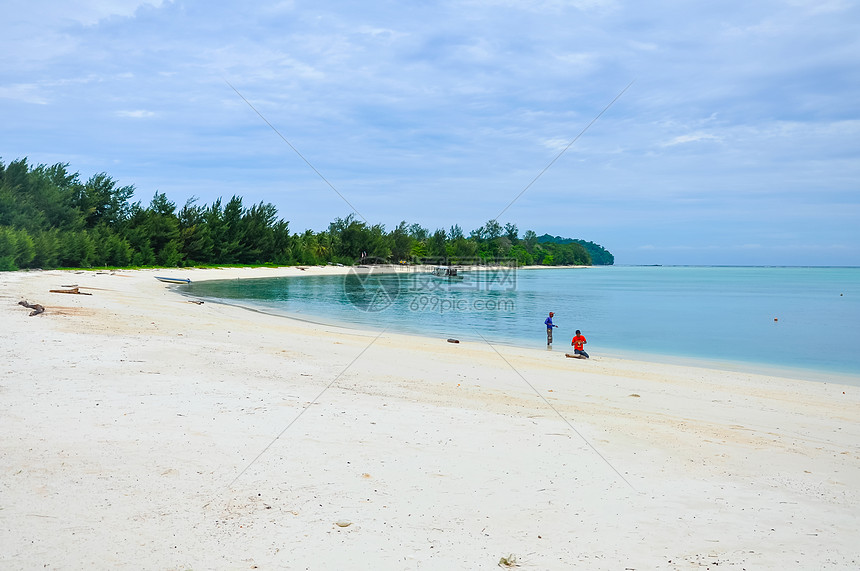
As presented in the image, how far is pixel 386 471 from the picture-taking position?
565cm

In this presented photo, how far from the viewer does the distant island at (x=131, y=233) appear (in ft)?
143

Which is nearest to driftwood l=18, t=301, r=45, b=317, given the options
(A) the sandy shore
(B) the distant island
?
(A) the sandy shore

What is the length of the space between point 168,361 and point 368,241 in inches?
4037

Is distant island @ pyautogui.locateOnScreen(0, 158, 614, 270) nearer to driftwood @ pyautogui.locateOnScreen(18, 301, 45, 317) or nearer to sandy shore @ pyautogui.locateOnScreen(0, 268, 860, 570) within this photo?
driftwood @ pyautogui.locateOnScreen(18, 301, 45, 317)

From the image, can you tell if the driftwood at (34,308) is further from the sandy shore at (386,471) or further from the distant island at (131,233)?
the distant island at (131,233)

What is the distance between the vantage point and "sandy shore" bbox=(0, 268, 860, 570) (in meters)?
4.23

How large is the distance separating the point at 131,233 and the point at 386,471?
62.2 m

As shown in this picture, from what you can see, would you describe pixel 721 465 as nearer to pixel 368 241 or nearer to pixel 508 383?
pixel 508 383

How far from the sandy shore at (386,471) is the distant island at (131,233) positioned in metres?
37.0

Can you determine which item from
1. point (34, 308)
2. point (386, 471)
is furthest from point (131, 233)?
point (386, 471)

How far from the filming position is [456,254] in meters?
149

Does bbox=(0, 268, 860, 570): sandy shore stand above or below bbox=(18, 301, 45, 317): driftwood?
below

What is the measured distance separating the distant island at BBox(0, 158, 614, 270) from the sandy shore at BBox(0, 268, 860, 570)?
3704cm

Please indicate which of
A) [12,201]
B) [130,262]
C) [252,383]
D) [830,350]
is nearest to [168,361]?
[252,383]
